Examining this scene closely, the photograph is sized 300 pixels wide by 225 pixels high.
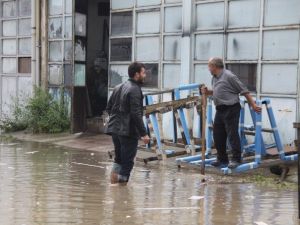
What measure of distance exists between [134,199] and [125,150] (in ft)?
3.07

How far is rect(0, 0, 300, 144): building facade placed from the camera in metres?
9.96

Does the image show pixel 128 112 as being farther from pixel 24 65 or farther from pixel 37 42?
pixel 24 65

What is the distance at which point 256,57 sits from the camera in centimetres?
1038

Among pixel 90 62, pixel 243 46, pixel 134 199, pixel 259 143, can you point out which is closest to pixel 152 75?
pixel 243 46

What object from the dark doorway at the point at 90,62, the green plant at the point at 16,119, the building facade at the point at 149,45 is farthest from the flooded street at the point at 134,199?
the green plant at the point at 16,119

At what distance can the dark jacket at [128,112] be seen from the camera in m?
7.43

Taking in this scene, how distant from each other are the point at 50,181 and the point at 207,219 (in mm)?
3287

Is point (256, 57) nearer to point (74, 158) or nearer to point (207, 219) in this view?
point (74, 158)

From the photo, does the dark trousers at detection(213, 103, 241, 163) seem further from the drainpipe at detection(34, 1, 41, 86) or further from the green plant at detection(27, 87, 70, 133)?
the drainpipe at detection(34, 1, 41, 86)

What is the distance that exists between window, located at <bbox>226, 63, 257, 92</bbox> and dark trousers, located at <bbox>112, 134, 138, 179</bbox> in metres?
3.73

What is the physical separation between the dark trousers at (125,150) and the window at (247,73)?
12.2 feet

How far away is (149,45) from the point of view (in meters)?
12.9

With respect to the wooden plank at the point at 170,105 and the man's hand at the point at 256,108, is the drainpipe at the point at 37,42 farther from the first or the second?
the man's hand at the point at 256,108

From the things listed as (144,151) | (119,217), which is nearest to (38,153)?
(144,151)
